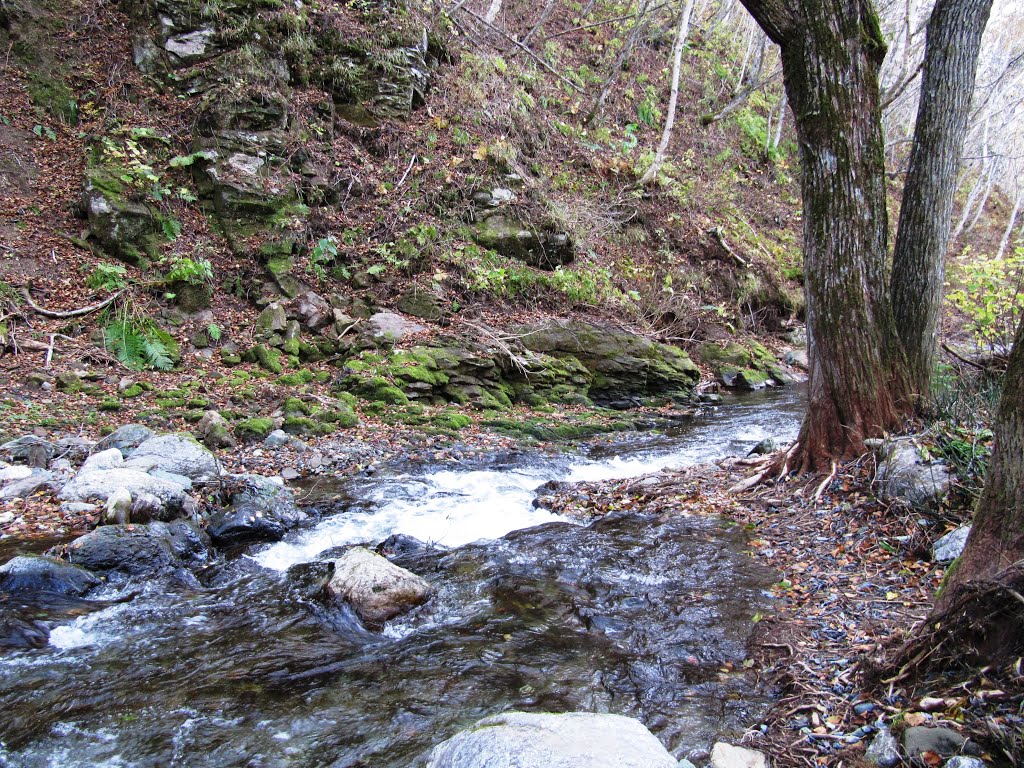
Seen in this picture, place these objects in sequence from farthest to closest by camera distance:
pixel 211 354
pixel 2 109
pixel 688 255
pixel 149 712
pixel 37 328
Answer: pixel 688 255
pixel 2 109
pixel 211 354
pixel 37 328
pixel 149 712

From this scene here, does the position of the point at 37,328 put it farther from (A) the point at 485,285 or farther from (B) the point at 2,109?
(A) the point at 485,285

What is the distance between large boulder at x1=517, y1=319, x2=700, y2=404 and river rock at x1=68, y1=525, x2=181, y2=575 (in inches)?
334

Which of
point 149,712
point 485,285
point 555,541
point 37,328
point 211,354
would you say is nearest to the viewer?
point 149,712

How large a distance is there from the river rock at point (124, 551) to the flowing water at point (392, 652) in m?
0.31

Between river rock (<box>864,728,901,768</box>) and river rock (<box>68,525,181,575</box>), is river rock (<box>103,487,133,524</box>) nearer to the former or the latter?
Result: river rock (<box>68,525,181,575</box>)

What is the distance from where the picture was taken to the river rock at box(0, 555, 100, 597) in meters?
4.58

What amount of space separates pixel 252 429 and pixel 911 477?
7802 mm

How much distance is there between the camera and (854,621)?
3.65m

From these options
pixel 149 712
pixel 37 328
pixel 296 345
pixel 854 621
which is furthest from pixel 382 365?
pixel 854 621

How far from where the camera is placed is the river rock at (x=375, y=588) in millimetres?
4566

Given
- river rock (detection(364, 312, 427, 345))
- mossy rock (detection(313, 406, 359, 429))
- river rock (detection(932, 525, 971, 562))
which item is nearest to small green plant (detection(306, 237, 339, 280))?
river rock (detection(364, 312, 427, 345))

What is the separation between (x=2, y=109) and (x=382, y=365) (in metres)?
9.76

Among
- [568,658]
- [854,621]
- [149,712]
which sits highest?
[854,621]

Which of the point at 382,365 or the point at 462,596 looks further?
the point at 382,365
